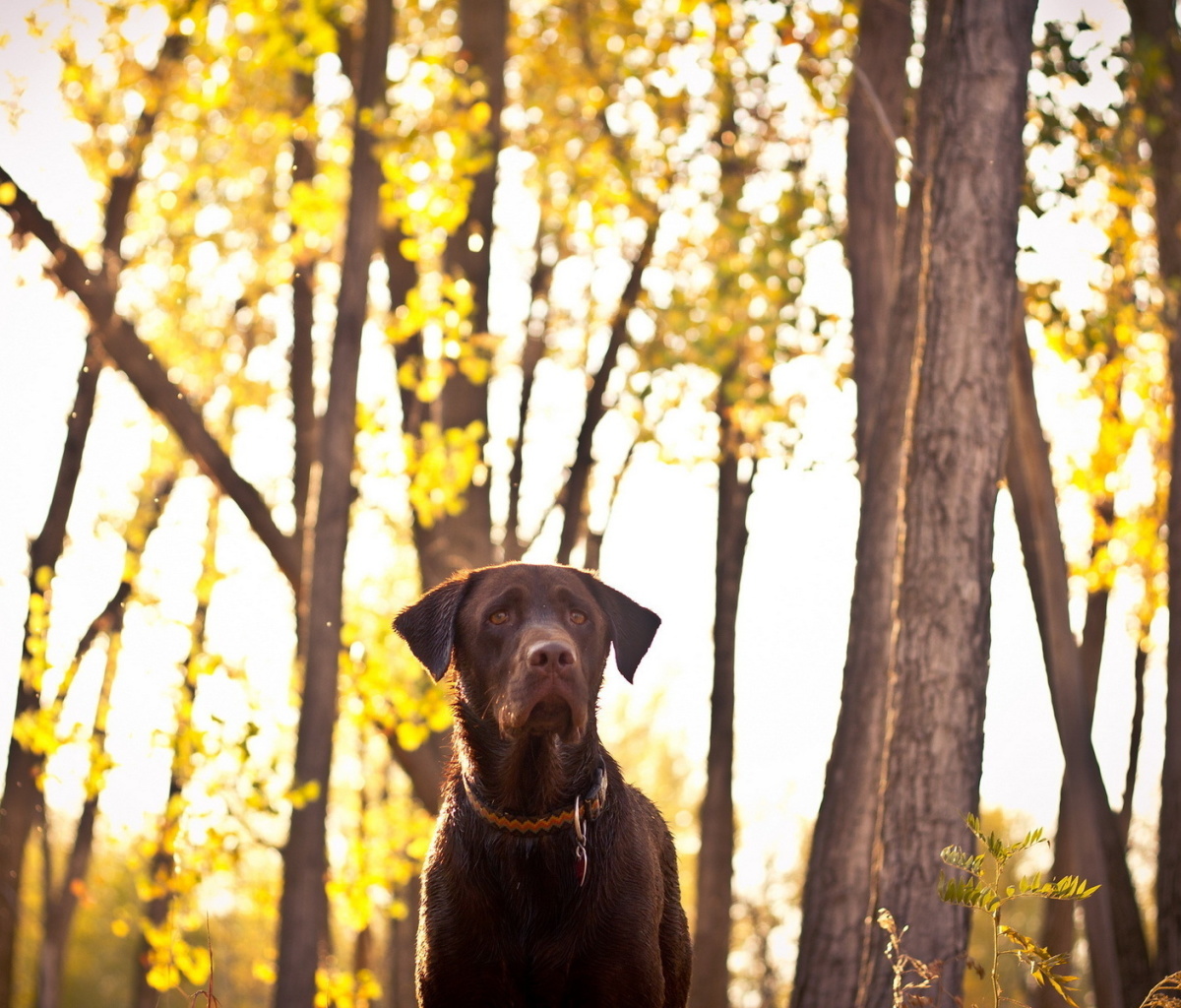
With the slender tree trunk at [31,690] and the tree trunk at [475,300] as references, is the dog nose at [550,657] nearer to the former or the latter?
the tree trunk at [475,300]

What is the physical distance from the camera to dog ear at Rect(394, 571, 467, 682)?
4957mm

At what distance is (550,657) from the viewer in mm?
4492

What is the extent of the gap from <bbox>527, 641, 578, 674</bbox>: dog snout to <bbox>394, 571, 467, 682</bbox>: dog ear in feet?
1.77

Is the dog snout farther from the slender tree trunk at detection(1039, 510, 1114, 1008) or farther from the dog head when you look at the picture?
the slender tree trunk at detection(1039, 510, 1114, 1008)

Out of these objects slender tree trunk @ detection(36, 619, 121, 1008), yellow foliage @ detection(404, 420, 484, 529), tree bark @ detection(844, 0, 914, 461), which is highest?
tree bark @ detection(844, 0, 914, 461)

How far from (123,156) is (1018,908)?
41.5 metres

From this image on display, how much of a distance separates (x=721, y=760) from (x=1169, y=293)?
829cm

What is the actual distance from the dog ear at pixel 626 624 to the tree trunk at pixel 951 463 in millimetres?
1796

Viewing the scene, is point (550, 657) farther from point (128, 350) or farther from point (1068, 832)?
point (1068, 832)

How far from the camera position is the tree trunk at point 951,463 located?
6.23 metres

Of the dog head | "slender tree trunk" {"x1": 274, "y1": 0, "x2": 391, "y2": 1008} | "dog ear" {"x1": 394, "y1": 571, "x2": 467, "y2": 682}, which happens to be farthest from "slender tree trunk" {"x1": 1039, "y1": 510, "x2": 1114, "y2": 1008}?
"dog ear" {"x1": 394, "y1": 571, "x2": 467, "y2": 682}

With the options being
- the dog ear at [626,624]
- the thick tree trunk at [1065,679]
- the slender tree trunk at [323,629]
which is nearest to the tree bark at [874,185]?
the thick tree trunk at [1065,679]

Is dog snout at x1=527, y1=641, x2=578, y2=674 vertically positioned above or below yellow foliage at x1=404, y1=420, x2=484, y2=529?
below

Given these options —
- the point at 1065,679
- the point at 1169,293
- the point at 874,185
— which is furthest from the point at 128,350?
the point at 1169,293
